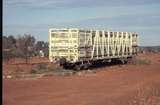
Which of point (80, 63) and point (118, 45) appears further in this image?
point (118, 45)

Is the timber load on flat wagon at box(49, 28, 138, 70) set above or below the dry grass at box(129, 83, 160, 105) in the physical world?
above

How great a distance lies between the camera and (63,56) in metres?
29.3

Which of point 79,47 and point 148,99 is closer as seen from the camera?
point 148,99

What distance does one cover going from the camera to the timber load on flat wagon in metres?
29.0

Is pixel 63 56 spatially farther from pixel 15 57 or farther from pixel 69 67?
pixel 15 57

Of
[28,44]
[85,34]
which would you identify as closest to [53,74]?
[85,34]

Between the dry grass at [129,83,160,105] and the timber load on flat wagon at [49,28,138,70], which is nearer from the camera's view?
the dry grass at [129,83,160,105]

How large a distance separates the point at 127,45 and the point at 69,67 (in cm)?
1353

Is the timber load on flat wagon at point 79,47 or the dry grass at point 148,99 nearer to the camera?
the dry grass at point 148,99

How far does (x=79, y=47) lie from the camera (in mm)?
29156

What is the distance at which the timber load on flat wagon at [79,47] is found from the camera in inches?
1144

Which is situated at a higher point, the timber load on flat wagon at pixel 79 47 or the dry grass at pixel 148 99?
the timber load on flat wagon at pixel 79 47

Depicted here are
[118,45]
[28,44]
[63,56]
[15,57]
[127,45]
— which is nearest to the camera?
[63,56]

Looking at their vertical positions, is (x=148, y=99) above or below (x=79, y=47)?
below
